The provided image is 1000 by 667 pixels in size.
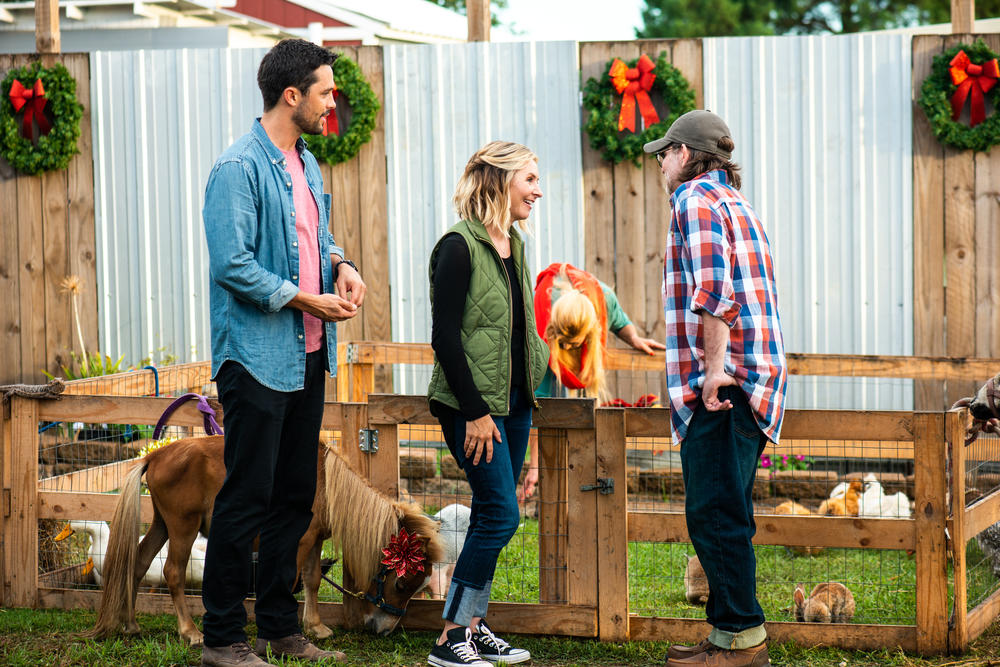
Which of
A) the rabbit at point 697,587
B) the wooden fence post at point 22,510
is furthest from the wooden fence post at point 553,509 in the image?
the wooden fence post at point 22,510

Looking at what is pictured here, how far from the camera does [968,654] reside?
3779 millimetres

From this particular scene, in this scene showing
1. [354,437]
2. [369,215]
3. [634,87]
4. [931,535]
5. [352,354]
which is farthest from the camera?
[369,215]

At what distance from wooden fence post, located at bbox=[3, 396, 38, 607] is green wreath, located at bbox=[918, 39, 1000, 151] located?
604cm

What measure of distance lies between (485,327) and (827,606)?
1883 mm

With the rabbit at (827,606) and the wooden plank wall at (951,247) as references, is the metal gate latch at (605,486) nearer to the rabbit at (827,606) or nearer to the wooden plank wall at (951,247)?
the rabbit at (827,606)

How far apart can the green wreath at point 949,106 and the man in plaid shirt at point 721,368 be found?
453cm

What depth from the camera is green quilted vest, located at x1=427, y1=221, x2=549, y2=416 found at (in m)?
3.48

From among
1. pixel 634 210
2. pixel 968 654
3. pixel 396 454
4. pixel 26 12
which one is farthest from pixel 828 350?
pixel 26 12

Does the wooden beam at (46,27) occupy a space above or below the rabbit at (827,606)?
above

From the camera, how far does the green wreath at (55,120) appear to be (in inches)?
315

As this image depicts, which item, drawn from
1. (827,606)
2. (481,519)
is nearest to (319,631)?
(481,519)

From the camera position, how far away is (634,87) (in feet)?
24.3

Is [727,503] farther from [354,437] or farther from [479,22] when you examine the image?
[479,22]

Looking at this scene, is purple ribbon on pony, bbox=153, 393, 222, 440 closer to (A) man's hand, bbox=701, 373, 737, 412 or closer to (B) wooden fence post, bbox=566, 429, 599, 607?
(B) wooden fence post, bbox=566, 429, 599, 607
